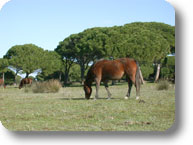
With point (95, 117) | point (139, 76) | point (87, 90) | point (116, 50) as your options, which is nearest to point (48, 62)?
point (116, 50)

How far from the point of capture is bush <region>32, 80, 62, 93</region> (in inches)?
672

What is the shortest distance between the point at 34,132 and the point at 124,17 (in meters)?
4.13

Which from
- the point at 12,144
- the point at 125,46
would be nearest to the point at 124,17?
the point at 12,144

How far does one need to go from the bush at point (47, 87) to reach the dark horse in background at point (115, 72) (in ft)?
16.7

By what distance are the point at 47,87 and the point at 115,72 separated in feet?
21.7

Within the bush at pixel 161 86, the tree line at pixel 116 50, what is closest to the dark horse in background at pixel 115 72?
the tree line at pixel 116 50

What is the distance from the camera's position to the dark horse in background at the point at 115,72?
11273mm

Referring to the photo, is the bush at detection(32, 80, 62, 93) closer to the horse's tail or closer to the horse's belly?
the horse's belly

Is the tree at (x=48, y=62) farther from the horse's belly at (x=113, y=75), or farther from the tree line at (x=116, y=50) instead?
the horse's belly at (x=113, y=75)

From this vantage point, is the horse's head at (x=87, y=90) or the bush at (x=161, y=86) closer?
the horse's head at (x=87, y=90)

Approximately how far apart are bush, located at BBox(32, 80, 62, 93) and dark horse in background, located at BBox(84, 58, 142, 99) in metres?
5.09

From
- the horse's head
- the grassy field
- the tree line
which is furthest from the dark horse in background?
the grassy field

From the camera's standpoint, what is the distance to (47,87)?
17156mm

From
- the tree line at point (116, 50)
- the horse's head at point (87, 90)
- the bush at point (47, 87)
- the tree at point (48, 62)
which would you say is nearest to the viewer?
the tree line at point (116, 50)
